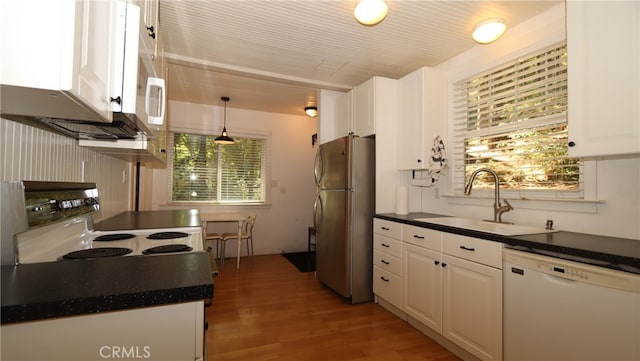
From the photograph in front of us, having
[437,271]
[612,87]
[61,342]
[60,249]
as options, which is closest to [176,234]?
[60,249]

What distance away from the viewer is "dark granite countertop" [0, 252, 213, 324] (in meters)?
0.67

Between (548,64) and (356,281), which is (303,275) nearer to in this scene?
(356,281)

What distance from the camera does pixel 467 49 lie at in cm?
272

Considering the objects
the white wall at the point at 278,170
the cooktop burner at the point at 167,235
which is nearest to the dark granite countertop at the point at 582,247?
the cooktop burner at the point at 167,235

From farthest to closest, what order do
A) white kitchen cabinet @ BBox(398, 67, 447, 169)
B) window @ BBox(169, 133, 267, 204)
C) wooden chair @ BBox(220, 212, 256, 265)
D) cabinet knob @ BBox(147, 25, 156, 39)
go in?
window @ BBox(169, 133, 267, 204)
wooden chair @ BBox(220, 212, 256, 265)
white kitchen cabinet @ BBox(398, 67, 447, 169)
cabinet knob @ BBox(147, 25, 156, 39)

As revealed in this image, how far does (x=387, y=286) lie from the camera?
274 centimetres

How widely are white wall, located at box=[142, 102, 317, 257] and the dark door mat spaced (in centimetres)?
21

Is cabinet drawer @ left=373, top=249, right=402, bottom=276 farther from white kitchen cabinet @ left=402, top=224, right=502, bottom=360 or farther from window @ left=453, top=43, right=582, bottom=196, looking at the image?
window @ left=453, top=43, right=582, bottom=196

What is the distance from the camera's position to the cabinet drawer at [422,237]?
2.18 metres

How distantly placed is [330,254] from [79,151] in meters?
2.36

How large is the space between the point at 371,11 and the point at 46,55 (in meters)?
1.68

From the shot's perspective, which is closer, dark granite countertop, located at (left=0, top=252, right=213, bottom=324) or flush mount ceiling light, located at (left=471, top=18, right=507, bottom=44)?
dark granite countertop, located at (left=0, top=252, right=213, bottom=324)

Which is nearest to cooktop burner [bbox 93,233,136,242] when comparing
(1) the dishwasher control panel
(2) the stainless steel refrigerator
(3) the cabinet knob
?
(3) the cabinet knob

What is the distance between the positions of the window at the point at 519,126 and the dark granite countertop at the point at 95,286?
2278 mm
